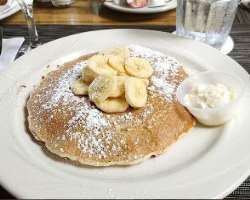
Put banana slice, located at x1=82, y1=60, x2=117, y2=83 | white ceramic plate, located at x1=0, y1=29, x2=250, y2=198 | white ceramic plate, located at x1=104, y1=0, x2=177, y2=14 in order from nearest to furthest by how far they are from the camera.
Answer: white ceramic plate, located at x1=0, y1=29, x2=250, y2=198
banana slice, located at x1=82, y1=60, x2=117, y2=83
white ceramic plate, located at x1=104, y1=0, x2=177, y2=14

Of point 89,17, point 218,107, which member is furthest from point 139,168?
point 89,17

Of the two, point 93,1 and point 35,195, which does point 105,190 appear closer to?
point 35,195

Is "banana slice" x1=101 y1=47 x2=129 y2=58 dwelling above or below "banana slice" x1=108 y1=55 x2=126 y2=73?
below

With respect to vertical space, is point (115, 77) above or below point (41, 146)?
above

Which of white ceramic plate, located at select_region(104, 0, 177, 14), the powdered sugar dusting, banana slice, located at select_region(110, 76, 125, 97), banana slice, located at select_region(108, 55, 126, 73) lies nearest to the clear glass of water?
white ceramic plate, located at select_region(104, 0, 177, 14)

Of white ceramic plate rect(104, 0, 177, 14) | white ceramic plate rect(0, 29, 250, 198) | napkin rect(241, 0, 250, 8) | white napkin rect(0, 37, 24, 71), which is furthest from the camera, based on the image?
napkin rect(241, 0, 250, 8)

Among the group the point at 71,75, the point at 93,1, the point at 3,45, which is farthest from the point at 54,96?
the point at 93,1

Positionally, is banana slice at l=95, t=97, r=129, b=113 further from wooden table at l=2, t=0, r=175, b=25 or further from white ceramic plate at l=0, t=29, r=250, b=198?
wooden table at l=2, t=0, r=175, b=25

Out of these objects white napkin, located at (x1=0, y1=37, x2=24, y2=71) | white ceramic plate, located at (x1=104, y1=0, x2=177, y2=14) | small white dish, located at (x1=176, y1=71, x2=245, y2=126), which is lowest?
white napkin, located at (x1=0, y1=37, x2=24, y2=71)
